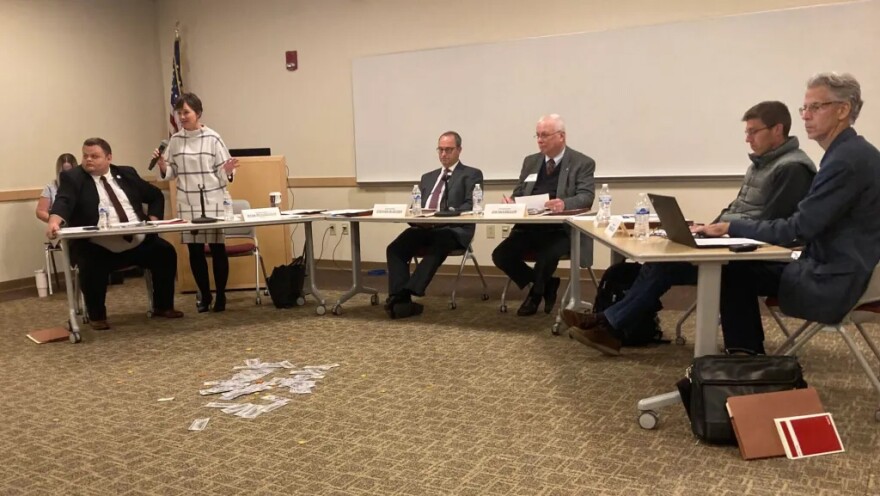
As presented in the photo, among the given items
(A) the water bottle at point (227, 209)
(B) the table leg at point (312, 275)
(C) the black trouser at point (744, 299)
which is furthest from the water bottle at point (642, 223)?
(A) the water bottle at point (227, 209)

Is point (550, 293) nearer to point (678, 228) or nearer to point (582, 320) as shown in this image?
point (582, 320)

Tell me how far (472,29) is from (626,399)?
12.8 ft

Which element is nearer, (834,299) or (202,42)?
(834,299)

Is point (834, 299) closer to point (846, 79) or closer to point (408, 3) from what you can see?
point (846, 79)

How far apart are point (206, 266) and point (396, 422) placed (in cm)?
272

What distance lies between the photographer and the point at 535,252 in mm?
4379

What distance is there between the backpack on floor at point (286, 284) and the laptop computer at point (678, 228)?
2968 millimetres

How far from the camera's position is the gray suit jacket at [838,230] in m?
2.27

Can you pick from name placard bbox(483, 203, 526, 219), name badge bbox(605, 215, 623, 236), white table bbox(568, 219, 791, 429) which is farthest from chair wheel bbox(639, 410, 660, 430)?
name placard bbox(483, 203, 526, 219)

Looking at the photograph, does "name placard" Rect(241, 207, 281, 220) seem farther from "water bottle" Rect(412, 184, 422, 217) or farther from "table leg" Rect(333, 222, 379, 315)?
"water bottle" Rect(412, 184, 422, 217)

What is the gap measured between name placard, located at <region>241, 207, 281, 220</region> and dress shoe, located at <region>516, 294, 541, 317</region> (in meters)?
1.77

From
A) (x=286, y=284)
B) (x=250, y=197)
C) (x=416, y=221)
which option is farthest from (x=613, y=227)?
(x=250, y=197)

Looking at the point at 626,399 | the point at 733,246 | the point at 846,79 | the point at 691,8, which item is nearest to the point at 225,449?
the point at 626,399

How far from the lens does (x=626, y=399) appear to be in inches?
110
